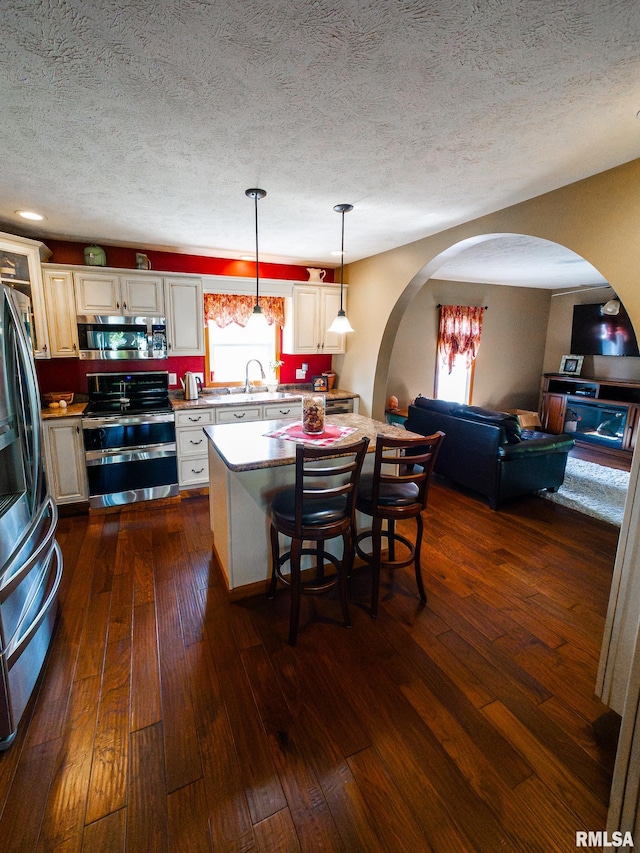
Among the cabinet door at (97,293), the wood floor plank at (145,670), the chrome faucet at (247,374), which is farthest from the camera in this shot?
the chrome faucet at (247,374)

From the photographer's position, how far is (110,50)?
1.32 meters

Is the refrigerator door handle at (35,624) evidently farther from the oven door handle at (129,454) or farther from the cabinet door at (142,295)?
the cabinet door at (142,295)

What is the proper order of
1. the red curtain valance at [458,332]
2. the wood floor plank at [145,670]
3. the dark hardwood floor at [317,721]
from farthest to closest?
the red curtain valance at [458,332] → the wood floor plank at [145,670] → the dark hardwood floor at [317,721]

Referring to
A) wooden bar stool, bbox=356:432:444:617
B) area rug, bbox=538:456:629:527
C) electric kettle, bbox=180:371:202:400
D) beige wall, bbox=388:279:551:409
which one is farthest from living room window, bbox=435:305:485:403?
wooden bar stool, bbox=356:432:444:617

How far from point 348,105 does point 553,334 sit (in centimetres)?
695

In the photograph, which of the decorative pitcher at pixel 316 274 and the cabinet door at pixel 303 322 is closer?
the cabinet door at pixel 303 322

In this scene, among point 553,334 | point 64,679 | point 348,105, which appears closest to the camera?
point 348,105

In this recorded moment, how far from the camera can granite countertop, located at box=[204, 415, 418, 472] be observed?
2117 millimetres

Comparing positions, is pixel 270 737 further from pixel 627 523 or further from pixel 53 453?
pixel 53 453

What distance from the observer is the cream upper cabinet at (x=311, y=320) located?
4.70 metres

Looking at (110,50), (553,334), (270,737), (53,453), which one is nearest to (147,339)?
(53,453)

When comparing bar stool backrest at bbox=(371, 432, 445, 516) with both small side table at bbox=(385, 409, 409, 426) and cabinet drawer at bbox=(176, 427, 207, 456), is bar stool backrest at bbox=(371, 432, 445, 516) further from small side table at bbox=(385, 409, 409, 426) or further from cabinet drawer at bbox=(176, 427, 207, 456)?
small side table at bbox=(385, 409, 409, 426)

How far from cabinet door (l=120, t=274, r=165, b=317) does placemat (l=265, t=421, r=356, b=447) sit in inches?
87.0

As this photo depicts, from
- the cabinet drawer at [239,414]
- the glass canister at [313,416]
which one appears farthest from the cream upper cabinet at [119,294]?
the glass canister at [313,416]
